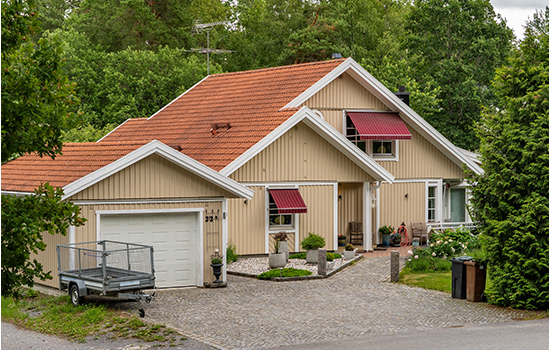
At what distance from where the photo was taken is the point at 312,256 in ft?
79.2

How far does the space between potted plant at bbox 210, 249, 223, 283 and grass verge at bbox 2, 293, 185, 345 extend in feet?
12.0

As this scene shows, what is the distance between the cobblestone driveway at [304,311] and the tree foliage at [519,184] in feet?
2.57

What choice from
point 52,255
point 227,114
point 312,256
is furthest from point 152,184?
point 227,114

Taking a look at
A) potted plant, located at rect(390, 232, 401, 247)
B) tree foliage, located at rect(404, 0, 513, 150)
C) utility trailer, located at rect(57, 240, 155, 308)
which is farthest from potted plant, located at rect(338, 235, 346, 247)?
tree foliage, located at rect(404, 0, 513, 150)

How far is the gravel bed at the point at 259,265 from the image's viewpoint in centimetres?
2307

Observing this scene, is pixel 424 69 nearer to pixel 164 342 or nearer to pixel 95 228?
pixel 95 228

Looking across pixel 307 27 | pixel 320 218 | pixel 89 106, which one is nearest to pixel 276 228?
pixel 320 218

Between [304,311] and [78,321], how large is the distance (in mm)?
4853

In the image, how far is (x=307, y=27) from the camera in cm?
5816

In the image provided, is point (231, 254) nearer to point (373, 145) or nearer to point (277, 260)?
point (277, 260)

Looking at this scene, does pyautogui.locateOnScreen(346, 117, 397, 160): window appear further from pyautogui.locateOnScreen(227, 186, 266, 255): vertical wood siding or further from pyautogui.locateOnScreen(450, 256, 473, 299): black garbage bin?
pyautogui.locateOnScreen(450, 256, 473, 299): black garbage bin

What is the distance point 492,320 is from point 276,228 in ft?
37.1

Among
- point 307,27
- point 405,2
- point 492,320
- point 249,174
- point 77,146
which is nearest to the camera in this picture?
point 492,320

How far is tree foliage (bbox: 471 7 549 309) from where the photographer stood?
16578 mm
